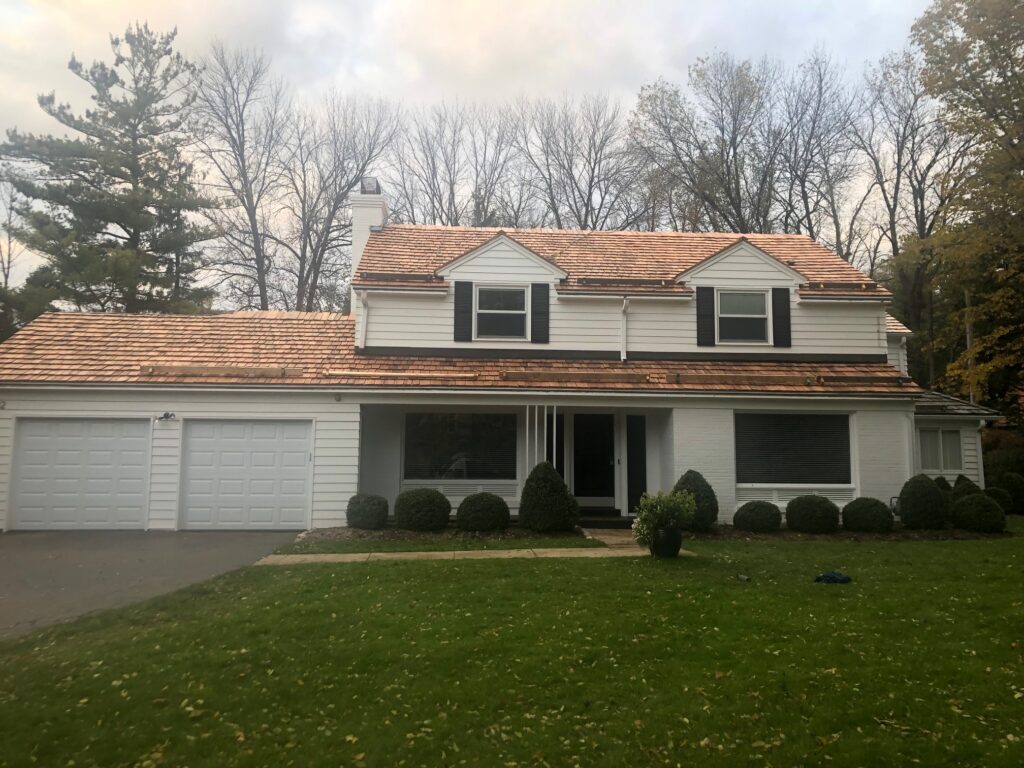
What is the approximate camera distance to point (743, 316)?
15695 mm

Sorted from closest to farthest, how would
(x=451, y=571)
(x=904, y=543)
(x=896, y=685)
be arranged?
(x=896, y=685), (x=451, y=571), (x=904, y=543)

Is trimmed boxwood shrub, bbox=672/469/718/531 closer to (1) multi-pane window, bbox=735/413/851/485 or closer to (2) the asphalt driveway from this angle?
(1) multi-pane window, bbox=735/413/851/485

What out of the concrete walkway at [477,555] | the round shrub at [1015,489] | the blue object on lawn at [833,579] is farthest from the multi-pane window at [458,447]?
the round shrub at [1015,489]

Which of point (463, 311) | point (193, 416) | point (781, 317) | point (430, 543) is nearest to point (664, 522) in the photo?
point (430, 543)

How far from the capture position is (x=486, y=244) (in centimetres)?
1545

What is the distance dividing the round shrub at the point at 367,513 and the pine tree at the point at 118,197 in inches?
687

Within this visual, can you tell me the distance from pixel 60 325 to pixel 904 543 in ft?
58.6

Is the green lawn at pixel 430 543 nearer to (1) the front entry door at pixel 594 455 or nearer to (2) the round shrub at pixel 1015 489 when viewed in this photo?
(1) the front entry door at pixel 594 455

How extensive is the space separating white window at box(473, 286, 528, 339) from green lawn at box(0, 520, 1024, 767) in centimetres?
760

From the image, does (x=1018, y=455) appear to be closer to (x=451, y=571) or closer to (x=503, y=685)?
(x=451, y=571)

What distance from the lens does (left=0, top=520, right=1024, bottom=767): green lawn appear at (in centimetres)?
432

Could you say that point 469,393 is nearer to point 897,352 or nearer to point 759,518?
point 759,518

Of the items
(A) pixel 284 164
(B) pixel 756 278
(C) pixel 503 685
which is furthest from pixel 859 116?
(C) pixel 503 685

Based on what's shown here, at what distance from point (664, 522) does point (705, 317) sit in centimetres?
700
